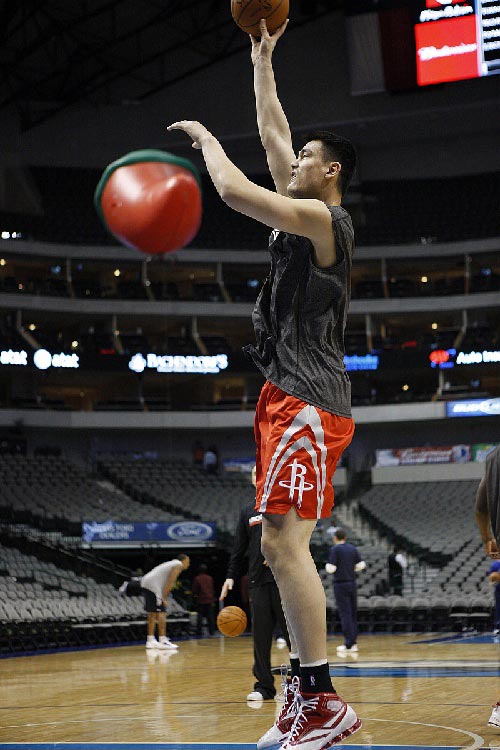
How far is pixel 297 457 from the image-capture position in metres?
3.91

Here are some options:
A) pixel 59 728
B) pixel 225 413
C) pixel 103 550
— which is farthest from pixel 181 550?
pixel 59 728

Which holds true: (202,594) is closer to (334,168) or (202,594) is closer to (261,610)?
(261,610)

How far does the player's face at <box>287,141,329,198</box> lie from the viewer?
13.8 ft

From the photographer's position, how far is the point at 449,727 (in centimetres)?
591

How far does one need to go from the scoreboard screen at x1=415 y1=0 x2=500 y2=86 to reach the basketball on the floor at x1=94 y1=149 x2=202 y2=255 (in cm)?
2156

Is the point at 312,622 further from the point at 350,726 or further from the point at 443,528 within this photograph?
the point at 443,528

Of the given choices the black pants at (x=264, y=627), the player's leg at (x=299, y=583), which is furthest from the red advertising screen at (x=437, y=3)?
the player's leg at (x=299, y=583)

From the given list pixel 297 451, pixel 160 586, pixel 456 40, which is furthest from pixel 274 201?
pixel 456 40

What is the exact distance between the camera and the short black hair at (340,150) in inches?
165

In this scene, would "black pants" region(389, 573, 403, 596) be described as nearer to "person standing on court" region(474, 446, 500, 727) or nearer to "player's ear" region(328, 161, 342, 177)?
"person standing on court" region(474, 446, 500, 727)

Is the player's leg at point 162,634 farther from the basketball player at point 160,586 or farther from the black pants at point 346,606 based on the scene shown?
the black pants at point 346,606

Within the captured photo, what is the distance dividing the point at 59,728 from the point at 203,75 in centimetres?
3709

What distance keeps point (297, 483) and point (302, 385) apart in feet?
1.37

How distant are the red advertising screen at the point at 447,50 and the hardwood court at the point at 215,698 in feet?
66.3
